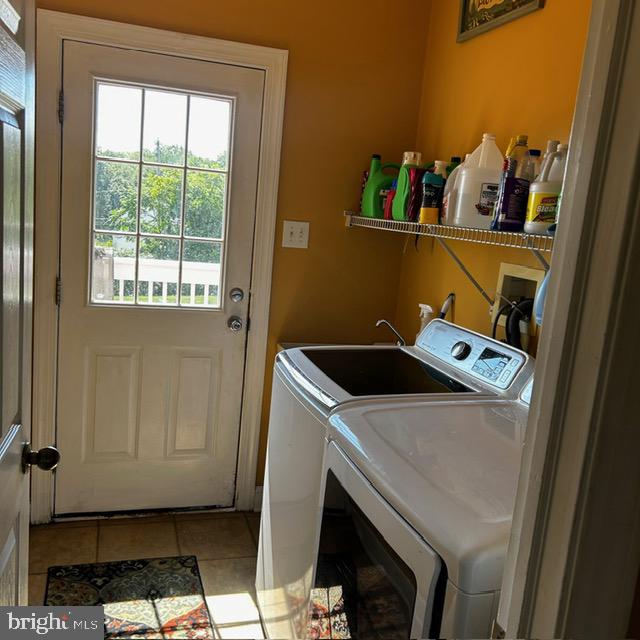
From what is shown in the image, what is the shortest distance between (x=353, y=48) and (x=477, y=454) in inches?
76.2

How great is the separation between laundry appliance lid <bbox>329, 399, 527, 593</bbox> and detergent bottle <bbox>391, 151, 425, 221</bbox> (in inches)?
32.6

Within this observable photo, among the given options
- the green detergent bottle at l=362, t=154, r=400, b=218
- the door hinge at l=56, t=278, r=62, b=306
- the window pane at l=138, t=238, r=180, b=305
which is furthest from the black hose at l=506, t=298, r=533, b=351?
the door hinge at l=56, t=278, r=62, b=306

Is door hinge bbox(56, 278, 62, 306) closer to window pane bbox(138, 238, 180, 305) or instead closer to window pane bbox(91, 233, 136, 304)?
window pane bbox(91, 233, 136, 304)

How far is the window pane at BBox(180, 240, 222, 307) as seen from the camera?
8.40 ft

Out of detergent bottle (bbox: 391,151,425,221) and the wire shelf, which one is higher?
detergent bottle (bbox: 391,151,425,221)

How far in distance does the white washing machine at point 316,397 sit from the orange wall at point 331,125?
2.27ft

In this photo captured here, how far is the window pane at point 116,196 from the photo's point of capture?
95.4 inches

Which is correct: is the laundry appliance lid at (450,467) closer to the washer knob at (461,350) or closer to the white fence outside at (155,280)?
the washer knob at (461,350)

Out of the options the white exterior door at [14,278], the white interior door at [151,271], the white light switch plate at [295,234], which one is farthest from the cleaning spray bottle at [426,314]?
the white exterior door at [14,278]

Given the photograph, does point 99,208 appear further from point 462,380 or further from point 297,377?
point 462,380

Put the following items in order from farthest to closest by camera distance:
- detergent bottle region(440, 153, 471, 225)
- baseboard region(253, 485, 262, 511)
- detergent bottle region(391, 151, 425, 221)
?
baseboard region(253, 485, 262, 511)
detergent bottle region(391, 151, 425, 221)
detergent bottle region(440, 153, 471, 225)

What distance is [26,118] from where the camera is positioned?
3.55 ft

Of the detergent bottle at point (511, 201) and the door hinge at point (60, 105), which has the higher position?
the door hinge at point (60, 105)

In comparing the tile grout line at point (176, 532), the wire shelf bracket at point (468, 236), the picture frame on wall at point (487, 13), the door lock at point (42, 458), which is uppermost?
the picture frame on wall at point (487, 13)
